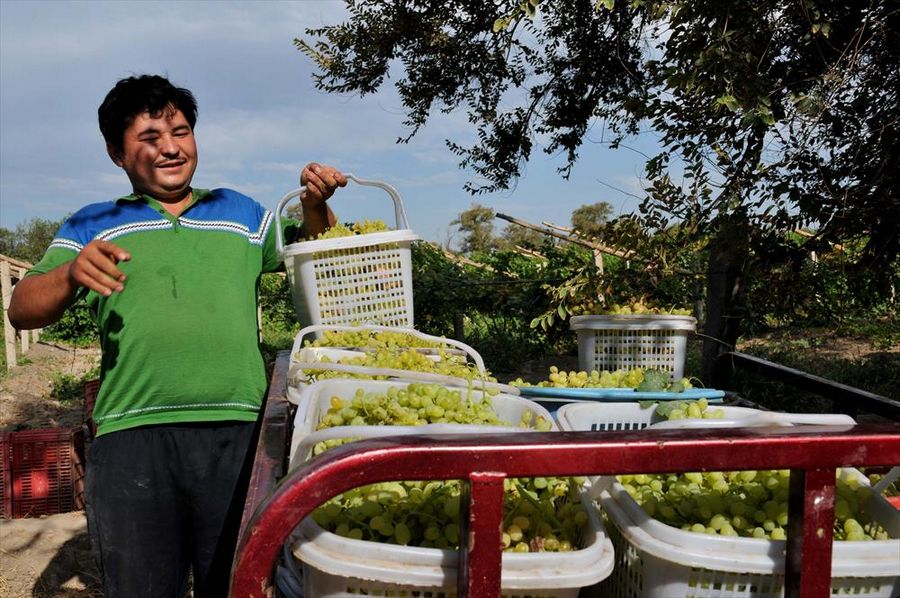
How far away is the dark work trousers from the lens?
1992 mm

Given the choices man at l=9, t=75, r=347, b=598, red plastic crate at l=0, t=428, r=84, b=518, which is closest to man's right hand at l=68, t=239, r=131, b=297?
man at l=9, t=75, r=347, b=598

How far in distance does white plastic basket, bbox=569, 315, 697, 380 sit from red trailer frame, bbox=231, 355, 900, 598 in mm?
2386

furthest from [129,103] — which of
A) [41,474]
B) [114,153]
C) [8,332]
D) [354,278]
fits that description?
[8,332]

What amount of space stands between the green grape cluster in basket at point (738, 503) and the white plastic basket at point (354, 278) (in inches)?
69.5

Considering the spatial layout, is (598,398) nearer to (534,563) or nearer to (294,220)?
(534,563)

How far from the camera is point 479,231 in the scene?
176 feet

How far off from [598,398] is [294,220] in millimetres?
1483

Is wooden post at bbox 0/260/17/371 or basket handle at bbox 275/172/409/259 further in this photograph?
wooden post at bbox 0/260/17/371

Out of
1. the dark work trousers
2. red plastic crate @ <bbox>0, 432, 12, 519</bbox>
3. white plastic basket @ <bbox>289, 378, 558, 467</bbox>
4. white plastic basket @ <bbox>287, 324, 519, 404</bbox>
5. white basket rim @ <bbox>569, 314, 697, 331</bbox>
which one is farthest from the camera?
red plastic crate @ <bbox>0, 432, 12, 519</bbox>

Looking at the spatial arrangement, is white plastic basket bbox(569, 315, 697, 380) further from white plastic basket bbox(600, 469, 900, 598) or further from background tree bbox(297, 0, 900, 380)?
white plastic basket bbox(600, 469, 900, 598)

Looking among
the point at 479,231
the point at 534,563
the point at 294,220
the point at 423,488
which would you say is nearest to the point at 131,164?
the point at 294,220

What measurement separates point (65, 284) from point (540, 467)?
1.47 m

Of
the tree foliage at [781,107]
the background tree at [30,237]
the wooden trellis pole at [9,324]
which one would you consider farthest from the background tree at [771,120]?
the background tree at [30,237]

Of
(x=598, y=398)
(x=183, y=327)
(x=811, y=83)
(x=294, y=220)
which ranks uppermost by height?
(x=811, y=83)
